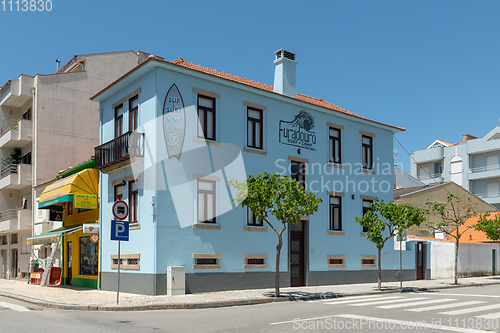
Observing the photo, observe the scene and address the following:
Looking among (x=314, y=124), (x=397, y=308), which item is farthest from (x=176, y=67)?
(x=397, y=308)

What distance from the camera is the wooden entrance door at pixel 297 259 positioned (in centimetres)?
2192

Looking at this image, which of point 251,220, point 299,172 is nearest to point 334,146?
point 299,172

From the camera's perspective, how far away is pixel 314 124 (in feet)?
76.9

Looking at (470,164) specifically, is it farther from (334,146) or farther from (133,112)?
(133,112)

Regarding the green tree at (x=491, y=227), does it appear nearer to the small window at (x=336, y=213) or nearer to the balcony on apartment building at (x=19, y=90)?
the small window at (x=336, y=213)

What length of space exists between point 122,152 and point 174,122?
2539 millimetres

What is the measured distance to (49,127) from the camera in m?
30.0

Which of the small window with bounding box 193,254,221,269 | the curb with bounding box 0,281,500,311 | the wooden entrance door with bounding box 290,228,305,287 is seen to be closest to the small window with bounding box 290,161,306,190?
the wooden entrance door with bounding box 290,228,305,287

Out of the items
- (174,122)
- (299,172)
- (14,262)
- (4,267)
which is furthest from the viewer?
(4,267)

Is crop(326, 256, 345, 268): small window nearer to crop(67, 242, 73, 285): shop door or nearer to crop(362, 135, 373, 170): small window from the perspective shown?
crop(362, 135, 373, 170): small window

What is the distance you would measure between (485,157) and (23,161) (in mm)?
51157

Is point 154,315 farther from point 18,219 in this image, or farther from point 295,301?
point 18,219

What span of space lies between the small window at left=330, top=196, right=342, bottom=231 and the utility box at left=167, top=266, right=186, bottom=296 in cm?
896

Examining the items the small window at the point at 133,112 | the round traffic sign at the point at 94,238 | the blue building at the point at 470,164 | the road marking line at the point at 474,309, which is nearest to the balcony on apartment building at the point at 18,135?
the round traffic sign at the point at 94,238
